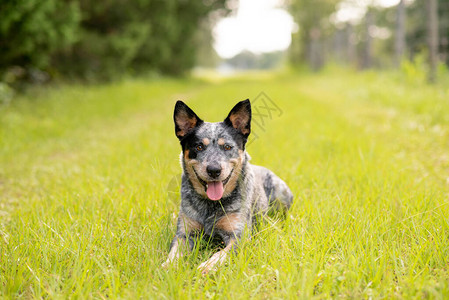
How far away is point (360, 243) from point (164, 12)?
73.9 feet

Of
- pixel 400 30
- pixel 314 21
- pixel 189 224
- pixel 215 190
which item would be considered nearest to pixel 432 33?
pixel 400 30

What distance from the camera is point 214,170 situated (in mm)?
2783

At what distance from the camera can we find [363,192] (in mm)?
3947

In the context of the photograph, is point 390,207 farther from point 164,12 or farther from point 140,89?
point 164,12

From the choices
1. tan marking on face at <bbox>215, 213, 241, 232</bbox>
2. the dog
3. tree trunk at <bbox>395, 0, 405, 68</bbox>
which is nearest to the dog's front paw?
the dog

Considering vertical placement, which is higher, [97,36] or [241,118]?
[97,36]

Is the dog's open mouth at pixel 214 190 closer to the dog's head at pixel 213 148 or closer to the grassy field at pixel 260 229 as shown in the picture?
the dog's head at pixel 213 148

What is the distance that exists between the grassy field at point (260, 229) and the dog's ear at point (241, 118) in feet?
2.96

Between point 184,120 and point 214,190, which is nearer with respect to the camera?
point 214,190

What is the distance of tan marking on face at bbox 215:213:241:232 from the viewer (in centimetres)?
294

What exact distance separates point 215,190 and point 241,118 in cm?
72

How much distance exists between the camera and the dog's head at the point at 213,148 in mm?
2867

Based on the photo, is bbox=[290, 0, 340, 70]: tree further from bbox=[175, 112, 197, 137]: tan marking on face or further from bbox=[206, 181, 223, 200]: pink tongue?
bbox=[206, 181, 223, 200]: pink tongue

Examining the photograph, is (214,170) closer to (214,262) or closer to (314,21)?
(214,262)
